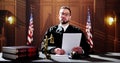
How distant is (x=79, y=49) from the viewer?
276cm

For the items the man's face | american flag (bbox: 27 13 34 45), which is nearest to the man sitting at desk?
the man's face

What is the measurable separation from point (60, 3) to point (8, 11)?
7.82 ft

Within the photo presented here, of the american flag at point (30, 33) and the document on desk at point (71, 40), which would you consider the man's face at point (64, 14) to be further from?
the american flag at point (30, 33)

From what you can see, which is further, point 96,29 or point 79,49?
point 96,29

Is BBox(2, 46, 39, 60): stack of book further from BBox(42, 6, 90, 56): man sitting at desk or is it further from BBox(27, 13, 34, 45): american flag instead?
BBox(27, 13, 34, 45): american flag

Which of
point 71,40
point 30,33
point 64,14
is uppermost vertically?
point 64,14

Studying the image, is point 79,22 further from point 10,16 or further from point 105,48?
point 10,16

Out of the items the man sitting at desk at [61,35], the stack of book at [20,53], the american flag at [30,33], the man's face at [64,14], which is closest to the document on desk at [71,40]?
the man sitting at desk at [61,35]

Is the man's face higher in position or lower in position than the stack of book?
higher

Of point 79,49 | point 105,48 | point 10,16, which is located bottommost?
point 105,48

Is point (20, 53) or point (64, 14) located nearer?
point (20, 53)

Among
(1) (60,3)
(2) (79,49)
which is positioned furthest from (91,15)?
(2) (79,49)

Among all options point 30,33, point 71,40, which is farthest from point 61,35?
point 30,33

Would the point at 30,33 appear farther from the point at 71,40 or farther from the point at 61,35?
the point at 71,40
